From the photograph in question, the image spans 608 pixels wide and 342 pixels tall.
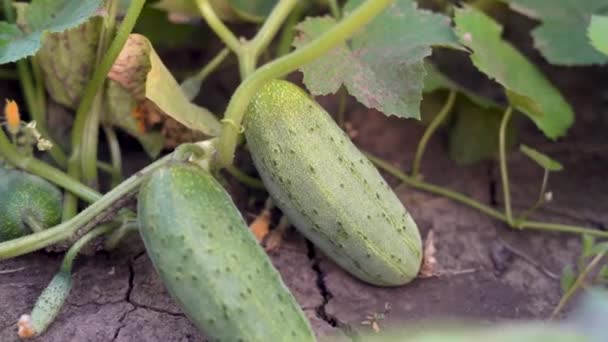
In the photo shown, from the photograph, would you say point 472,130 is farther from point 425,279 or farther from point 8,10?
point 8,10

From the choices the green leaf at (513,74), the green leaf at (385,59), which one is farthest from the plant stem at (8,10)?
the green leaf at (513,74)

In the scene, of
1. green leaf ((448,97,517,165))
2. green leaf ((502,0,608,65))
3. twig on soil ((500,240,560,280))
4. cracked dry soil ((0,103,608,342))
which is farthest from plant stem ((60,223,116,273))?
green leaf ((502,0,608,65))

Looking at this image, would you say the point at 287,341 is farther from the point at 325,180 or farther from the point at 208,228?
the point at 325,180

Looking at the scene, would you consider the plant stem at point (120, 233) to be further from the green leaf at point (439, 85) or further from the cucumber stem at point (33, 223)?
the green leaf at point (439, 85)

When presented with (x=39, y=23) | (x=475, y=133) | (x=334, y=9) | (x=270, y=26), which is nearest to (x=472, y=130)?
(x=475, y=133)

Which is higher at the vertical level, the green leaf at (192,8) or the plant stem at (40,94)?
the green leaf at (192,8)

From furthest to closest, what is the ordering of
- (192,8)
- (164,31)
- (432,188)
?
(164,31) → (432,188) → (192,8)
